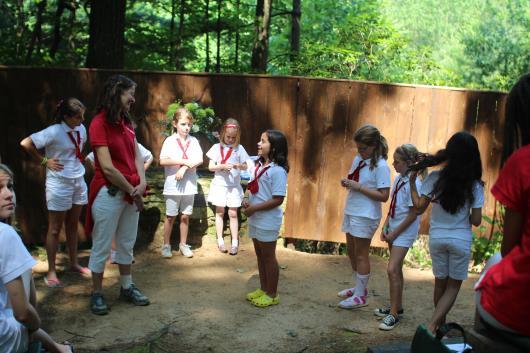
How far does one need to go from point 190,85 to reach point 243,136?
939mm

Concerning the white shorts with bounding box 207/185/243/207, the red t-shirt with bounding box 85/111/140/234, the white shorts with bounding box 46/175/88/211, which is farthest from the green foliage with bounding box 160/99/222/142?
the red t-shirt with bounding box 85/111/140/234

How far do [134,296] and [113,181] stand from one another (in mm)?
1173

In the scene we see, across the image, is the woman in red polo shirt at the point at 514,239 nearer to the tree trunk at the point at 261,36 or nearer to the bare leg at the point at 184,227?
the bare leg at the point at 184,227

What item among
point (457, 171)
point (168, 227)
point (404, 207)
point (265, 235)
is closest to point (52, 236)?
point (168, 227)

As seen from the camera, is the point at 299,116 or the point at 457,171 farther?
the point at 299,116

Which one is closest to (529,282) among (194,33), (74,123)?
(74,123)

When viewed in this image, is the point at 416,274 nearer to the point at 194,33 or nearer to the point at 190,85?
the point at 190,85

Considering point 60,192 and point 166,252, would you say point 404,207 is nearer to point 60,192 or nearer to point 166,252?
point 166,252

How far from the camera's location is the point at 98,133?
483cm

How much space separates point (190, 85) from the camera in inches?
290

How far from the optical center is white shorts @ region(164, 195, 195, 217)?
6.78 m

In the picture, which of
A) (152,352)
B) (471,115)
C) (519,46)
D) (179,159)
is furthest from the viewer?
(519,46)

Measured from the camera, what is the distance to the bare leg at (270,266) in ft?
17.2

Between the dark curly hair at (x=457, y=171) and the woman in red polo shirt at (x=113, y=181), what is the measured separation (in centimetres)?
252
